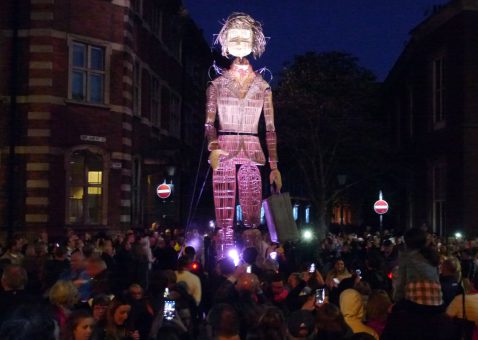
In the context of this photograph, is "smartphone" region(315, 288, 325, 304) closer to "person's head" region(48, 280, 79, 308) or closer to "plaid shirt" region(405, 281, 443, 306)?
"plaid shirt" region(405, 281, 443, 306)

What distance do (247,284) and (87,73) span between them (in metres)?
16.7

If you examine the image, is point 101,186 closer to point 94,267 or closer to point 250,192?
point 250,192

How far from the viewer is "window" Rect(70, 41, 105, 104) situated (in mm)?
22500

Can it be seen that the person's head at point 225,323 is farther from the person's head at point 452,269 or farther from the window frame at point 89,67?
the window frame at point 89,67

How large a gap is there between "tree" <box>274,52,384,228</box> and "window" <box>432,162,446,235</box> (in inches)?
155

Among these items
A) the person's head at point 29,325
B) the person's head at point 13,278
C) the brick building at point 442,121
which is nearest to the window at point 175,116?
the brick building at point 442,121

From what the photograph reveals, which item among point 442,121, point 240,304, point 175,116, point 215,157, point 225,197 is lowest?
point 240,304

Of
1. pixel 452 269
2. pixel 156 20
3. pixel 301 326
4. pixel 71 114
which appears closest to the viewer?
pixel 301 326

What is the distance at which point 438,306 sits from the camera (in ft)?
18.5

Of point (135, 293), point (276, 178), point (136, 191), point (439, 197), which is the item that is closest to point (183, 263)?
point (135, 293)

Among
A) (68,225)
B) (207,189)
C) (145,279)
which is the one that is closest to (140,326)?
(145,279)

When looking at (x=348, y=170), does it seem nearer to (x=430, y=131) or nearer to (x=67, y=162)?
(x=430, y=131)

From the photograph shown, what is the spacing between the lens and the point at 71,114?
72.7ft

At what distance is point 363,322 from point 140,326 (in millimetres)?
2011
